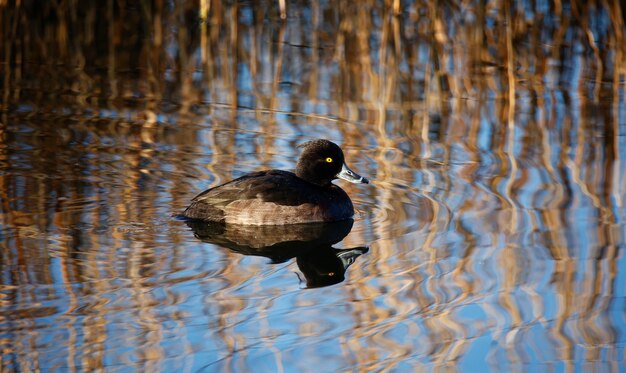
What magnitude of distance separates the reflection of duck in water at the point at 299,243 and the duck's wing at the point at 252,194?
0.10m

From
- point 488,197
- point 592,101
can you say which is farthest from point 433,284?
point 592,101

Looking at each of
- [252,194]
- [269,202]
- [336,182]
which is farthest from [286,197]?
[336,182]

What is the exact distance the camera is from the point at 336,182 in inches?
385

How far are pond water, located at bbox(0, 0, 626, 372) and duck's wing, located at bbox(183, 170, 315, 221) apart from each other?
0.47 ft

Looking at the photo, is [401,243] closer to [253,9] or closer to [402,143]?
[402,143]

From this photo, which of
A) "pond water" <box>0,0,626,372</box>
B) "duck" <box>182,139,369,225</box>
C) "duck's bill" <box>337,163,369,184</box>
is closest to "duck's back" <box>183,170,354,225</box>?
"duck" <box>182,139,369,225</box>

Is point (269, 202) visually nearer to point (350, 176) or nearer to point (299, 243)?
point (299, 243)

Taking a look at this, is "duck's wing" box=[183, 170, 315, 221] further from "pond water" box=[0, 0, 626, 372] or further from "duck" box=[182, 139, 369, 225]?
"pond water" box=[0, 0, 626, 372]

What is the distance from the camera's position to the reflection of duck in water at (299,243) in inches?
273

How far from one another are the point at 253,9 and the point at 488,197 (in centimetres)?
879

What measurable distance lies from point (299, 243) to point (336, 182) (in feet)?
7.48

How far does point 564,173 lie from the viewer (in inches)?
357

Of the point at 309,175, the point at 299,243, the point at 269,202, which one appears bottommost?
the point at 299,243

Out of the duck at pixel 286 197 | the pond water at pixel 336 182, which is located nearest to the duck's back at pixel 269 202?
the duck at pixel 286 197
